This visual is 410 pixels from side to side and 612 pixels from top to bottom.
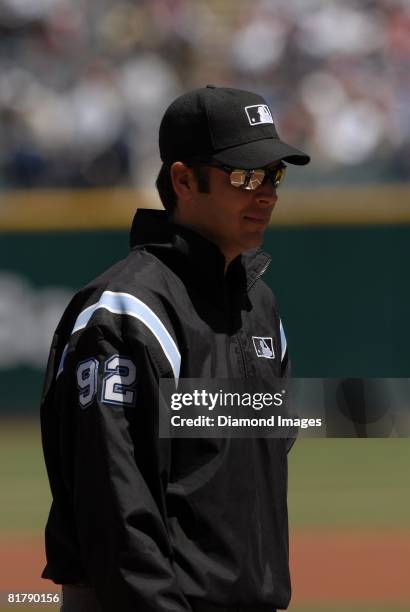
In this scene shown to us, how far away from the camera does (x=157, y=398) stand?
7.32ft

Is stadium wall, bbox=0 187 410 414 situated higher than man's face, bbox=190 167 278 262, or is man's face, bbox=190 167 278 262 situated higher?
stadium wall, bbox=0 187 410 414

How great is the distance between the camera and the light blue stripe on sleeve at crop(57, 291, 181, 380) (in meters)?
2.27

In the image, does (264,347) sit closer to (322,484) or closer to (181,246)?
(181,246)

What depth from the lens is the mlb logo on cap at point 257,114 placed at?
250cm

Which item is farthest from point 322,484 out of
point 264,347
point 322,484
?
point 264,347

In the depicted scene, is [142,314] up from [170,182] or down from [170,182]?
down

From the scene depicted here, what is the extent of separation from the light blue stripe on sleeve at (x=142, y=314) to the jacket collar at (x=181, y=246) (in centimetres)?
20

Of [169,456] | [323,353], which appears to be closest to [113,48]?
[323,353]

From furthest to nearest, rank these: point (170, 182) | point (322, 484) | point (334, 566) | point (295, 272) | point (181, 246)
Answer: point (295, 272)
point (322, 484)
point (334, 566)
point (170, 182)
point (181, 246)

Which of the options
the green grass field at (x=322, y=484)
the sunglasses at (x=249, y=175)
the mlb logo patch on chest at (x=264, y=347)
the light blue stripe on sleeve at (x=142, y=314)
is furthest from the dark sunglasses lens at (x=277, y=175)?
the green grass field at (x=322, y=484)

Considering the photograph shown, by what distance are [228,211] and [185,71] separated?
9469mm

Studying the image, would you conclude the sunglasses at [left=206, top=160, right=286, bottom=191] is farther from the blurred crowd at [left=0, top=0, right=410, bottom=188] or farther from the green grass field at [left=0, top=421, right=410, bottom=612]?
the blurred crowd at [left=0, top=0, right=410, bottom=188]

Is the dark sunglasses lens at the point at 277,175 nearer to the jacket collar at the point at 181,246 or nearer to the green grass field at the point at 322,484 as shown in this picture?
the jacket collar at the point at 181,246

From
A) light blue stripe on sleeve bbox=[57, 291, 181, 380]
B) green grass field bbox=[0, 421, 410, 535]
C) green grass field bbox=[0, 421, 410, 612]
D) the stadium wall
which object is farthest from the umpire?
the stadium wall
